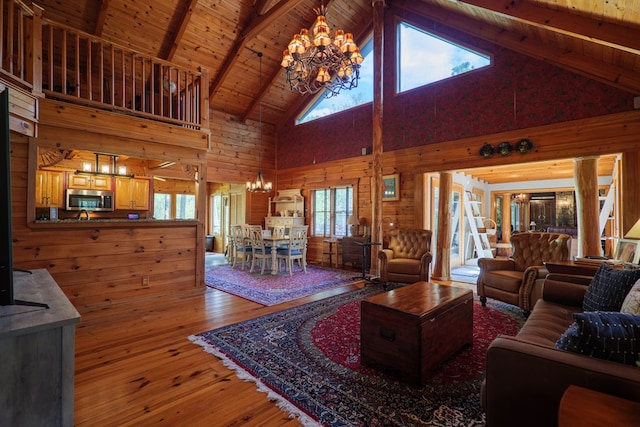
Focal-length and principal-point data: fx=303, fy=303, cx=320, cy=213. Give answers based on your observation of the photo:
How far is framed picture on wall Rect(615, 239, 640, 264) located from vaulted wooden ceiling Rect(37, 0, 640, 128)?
Answer: 5.89 ft

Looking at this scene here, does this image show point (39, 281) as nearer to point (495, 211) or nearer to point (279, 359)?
point (279, 359)

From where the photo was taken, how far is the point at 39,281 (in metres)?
2.02

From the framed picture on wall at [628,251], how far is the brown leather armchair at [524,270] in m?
0.64

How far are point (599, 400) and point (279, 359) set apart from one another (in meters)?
2.01

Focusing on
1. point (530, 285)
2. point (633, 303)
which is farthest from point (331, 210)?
point (633, 303)

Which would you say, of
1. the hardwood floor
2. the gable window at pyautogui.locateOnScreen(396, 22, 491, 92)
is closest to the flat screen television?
the hardwood floor

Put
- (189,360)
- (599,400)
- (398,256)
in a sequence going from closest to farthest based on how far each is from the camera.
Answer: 1. (599,400)
2. (189,360)
3. (398,256)

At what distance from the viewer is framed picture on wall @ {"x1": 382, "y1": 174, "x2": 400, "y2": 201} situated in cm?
620

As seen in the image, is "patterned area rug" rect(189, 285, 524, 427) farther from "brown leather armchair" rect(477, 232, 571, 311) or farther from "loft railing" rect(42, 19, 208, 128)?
"loft railing" rect(42, 19, 208, 128)

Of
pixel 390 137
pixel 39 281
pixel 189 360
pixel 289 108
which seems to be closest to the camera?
pixel 39 281

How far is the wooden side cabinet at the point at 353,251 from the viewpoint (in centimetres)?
664

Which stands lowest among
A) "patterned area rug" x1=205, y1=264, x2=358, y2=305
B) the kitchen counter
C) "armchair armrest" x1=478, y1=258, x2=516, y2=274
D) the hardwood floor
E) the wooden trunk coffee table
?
the hardwood floor

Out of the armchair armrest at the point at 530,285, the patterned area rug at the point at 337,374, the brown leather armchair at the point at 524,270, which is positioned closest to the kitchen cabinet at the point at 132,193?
the patterned area rug at the point at 337,374

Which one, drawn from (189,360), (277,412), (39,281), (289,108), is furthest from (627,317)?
(289,108)
